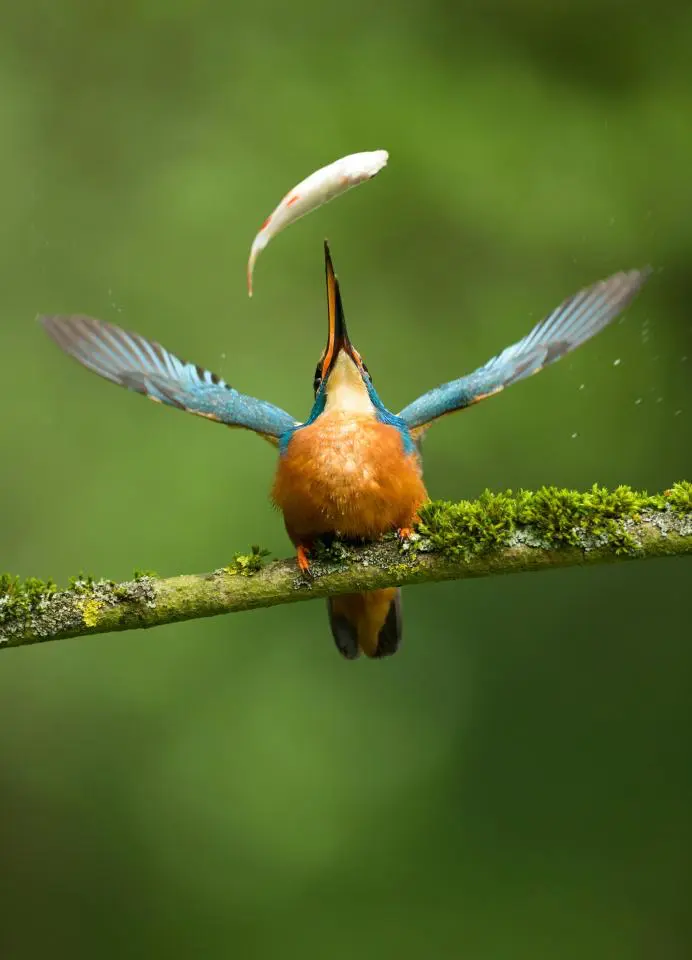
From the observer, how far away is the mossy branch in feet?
8.80

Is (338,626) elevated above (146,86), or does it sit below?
below

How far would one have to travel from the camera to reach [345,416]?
3.38m

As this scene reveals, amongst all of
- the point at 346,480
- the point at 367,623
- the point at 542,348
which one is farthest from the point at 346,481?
the point at 542,348

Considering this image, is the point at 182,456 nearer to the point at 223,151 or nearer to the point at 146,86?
the point at 223,151

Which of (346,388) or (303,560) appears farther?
(346,388)

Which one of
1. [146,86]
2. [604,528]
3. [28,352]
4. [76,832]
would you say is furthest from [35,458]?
[604,528]

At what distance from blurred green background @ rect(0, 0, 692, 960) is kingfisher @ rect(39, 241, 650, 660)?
5.36 ft

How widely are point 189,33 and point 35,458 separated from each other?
2775mm

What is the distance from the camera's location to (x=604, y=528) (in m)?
2.68

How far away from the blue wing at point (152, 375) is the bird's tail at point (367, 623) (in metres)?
0.61

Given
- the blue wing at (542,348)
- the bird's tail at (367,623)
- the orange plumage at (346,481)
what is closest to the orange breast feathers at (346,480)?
the orange plumage at (346,481)

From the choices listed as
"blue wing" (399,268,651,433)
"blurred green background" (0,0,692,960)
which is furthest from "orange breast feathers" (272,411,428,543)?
"blurred green background" (0,0,692,960)

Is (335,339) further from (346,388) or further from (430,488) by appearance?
(430,488)

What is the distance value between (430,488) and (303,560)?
2751mm
